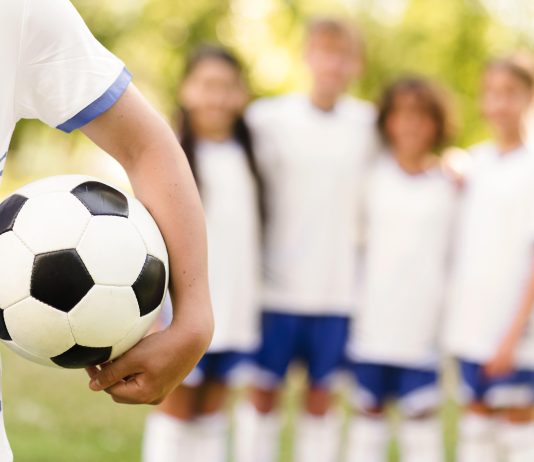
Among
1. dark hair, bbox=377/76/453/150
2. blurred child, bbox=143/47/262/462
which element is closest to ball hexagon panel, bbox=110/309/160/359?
blurred child, bbox=143/47/262/462

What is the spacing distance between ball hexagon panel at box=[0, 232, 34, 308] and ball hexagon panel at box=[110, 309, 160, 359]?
16 cm

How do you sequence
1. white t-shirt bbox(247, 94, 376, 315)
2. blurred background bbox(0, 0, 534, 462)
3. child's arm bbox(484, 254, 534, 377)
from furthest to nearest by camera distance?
blurred background bbox(0, 0, 534, 462), white t-shirt bbox(247, 94, 376, 315), child's arm bbox(484, 254, 534, 377)

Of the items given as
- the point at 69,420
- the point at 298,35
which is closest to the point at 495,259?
the point at 69,420

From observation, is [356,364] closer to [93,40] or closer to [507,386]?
[507,386]

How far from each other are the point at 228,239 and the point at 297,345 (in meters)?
0.62

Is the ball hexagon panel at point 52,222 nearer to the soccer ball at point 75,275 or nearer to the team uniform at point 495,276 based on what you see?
the soccer ball at point 75,275

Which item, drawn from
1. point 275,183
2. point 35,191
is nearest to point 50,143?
point 275,183

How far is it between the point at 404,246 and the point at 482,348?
55 cm

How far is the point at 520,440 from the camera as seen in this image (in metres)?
3.73

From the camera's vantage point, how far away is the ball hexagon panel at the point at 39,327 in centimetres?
142

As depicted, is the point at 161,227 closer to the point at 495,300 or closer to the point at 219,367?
the point at 219,367

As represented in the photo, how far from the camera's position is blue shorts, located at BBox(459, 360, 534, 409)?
3727mm

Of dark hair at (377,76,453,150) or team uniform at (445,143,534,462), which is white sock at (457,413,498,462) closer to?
team uniform at (445,143,534,462)

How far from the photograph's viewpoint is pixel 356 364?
4.00 m
